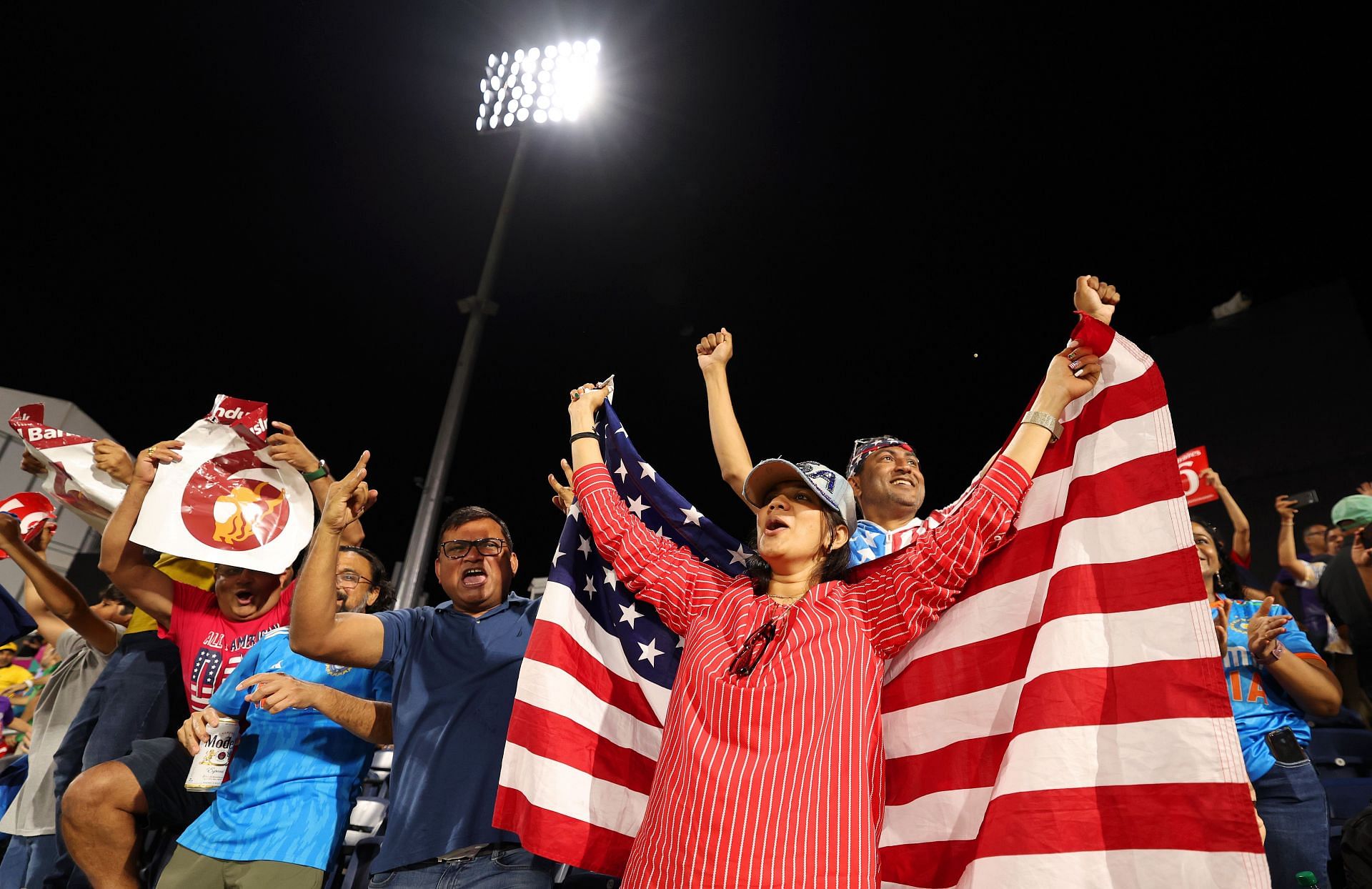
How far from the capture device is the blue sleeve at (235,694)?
3.12 meters

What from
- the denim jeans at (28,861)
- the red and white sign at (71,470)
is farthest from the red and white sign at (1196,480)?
the denim jeans at (28,861)

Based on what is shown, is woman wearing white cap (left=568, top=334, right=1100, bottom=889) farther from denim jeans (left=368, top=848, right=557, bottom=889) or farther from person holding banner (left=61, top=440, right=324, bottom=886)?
person holding banner (left=61, top=440, right=324, bottom=886)

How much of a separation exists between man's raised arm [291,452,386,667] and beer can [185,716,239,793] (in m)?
0.39

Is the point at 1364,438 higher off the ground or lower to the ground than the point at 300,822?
higher

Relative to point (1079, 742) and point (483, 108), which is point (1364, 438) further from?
point (483, 108)

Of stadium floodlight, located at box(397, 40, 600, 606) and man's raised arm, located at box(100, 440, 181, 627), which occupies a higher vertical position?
stadium floodlight, located at box(397, 40, 600, 606)

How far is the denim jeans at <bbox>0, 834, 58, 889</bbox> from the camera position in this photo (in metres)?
3.94

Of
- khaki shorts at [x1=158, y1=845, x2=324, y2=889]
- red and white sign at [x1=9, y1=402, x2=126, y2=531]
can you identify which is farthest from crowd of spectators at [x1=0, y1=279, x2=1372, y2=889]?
red and white sign at [x1=9, y1=402, x2=126, y2=531]

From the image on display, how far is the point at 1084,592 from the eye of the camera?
2.21 m

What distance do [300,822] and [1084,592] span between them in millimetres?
2713

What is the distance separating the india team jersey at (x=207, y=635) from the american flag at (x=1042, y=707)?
177cm

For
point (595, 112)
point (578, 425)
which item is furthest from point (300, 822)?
point (595, 112)

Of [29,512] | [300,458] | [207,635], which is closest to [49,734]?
[29,512]

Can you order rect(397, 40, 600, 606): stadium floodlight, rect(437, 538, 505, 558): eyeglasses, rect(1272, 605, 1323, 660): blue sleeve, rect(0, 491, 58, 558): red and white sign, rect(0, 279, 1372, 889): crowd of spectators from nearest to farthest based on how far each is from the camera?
rect(0, 279, 1372, 889): crowd of spectators, rect(437, 538, 505, 558): eyeglasses, rect(1272, 605, 1323, 660): blue sleeve, rect(0, 491, 58, 558): red and white sign, rect(397, 40, 600, 606): stadium floodlight
